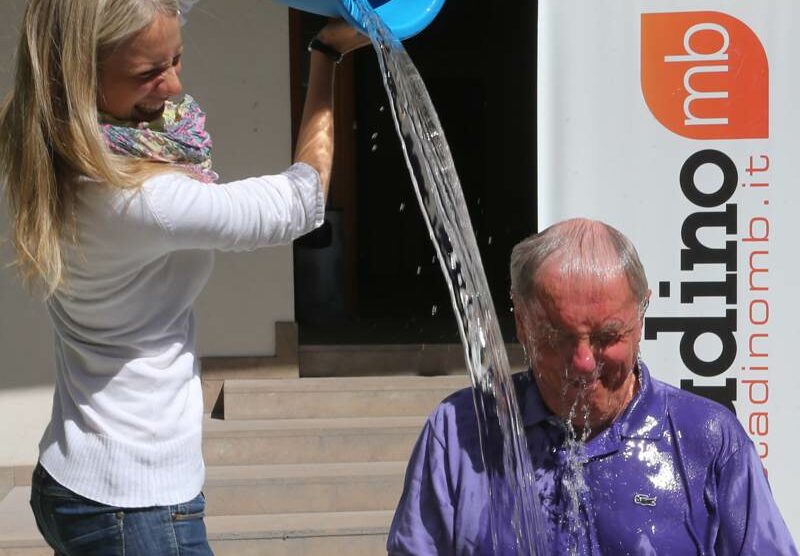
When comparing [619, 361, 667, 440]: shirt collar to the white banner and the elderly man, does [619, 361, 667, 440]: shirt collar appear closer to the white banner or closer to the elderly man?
the elderly man

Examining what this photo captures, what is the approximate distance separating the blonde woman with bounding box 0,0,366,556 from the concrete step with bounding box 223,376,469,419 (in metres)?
3.76

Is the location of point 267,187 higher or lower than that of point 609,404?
higher

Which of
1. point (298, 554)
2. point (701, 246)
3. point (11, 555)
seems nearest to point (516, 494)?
point (701, 246)

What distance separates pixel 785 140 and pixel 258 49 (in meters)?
2.86

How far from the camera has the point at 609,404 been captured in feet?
6.43

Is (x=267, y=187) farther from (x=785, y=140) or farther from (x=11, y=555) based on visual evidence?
(x=11, y=555)

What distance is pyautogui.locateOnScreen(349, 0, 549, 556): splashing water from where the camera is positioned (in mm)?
Result: 1971

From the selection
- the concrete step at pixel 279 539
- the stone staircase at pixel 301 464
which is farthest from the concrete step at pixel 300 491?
the concrete step at pixel 279 539

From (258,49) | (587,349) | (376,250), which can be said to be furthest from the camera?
(376,250)

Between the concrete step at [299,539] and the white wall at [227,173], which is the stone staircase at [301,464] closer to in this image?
the concrete step at [299,539]

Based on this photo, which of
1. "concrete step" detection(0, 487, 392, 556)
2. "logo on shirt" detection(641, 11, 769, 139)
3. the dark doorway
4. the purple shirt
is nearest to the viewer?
the purple shirt

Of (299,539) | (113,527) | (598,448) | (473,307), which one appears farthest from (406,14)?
(299,539)

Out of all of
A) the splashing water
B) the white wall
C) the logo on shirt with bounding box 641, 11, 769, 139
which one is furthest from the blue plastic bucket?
the white wall

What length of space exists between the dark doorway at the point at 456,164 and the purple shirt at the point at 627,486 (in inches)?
250
